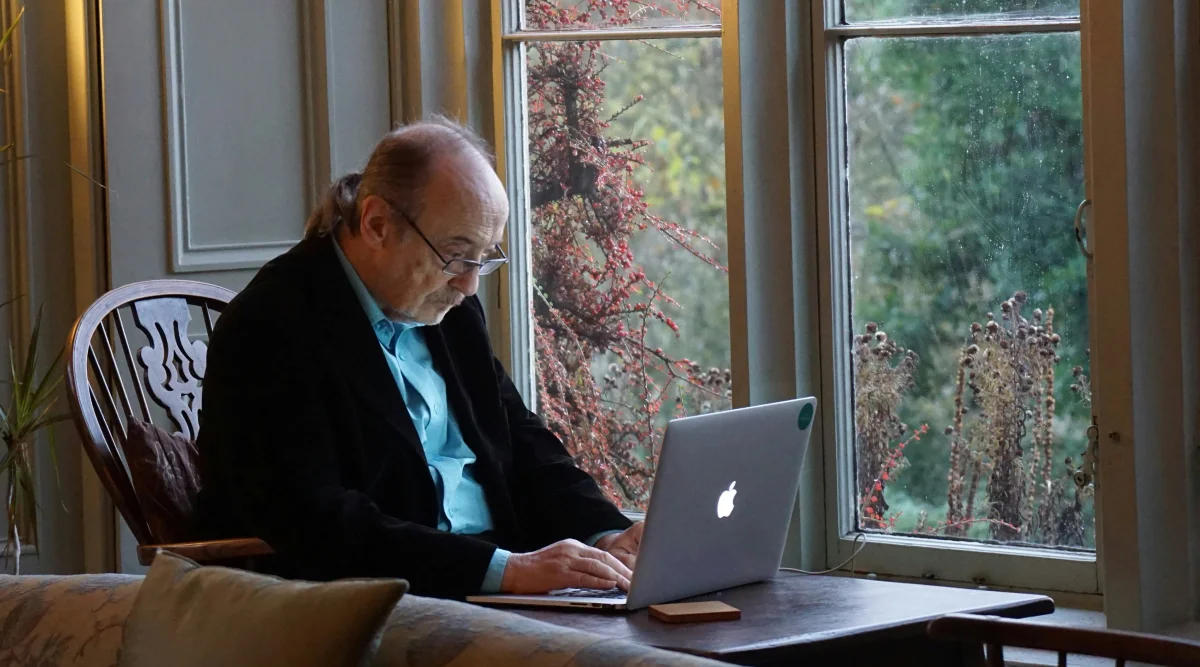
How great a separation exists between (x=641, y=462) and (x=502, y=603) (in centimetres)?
143

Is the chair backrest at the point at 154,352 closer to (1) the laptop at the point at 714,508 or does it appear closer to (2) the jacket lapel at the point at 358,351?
(2) the jacket lapel at the point at 358,351

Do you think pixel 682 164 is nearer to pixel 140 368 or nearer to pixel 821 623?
pixel 140 368

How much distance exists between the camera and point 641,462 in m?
3.44

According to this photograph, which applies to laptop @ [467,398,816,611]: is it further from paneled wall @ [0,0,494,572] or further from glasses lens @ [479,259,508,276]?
paneled wall @ [0,0,494,572]

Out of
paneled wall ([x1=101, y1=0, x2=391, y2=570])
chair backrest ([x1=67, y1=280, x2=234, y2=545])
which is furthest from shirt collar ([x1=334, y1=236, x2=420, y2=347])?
paneled wall ([x1=101, y1=0, x2=391, y2=570])

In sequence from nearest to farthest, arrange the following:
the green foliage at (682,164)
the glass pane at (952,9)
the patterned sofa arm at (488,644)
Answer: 1. the patterned sofa arm at (488,644)
2. the glass pane at (952,9)
3. the green foliage at (682,164)

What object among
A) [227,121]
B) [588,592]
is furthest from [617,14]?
[588,592]

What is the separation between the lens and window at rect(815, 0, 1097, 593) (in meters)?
2.84

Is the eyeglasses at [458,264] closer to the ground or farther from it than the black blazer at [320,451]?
farther from it

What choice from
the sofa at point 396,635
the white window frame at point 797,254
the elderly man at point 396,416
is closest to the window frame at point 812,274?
the white window frame at point 797,254

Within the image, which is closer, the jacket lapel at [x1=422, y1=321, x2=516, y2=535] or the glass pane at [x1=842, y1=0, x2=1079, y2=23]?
the jacket lapel at [x1=422, y1=321, x2=516, y2=535]

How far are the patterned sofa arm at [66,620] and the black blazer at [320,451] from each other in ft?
1.77

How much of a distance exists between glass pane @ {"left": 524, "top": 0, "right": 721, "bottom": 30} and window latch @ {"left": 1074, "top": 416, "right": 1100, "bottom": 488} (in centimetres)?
118

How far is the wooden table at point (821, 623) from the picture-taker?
5.70 ft
